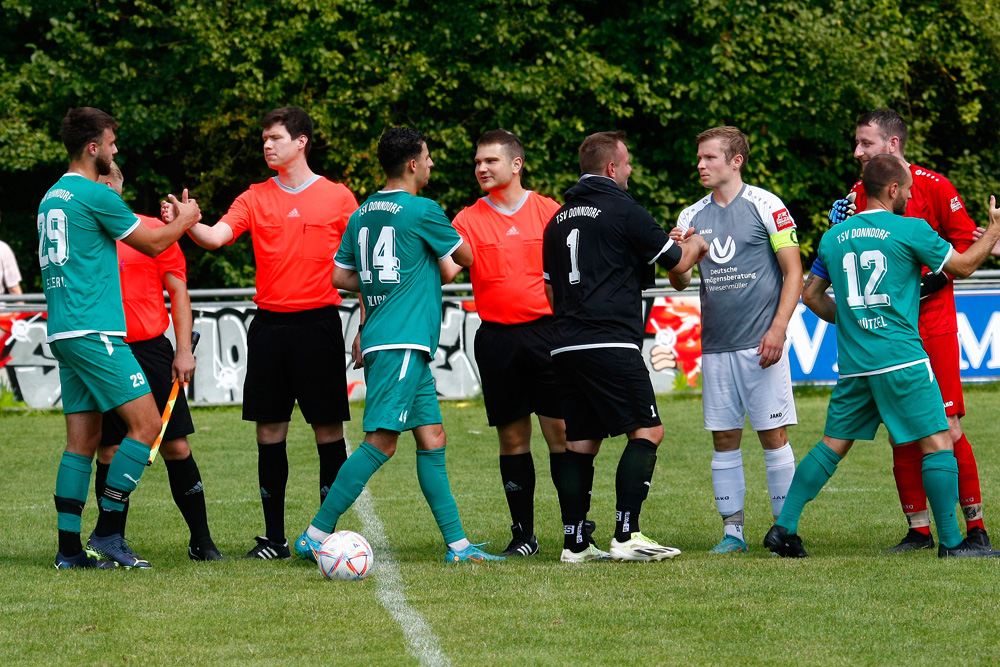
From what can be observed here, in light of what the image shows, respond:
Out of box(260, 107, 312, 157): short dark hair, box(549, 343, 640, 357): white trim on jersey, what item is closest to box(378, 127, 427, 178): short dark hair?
box(260, 107, 312, 157): short dark hair

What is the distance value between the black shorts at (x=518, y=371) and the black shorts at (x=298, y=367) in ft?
2.70

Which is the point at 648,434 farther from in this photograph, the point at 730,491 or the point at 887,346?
the point at 887,346

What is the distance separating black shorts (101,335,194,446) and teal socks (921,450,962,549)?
397 cm

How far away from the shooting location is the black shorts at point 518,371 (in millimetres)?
6871

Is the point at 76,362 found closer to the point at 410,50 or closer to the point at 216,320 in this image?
the point at 216,320

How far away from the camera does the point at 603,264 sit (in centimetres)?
630

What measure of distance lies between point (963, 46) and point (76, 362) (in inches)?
886

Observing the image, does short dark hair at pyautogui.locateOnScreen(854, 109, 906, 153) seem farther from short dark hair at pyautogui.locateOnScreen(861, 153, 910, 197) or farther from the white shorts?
the white shorts

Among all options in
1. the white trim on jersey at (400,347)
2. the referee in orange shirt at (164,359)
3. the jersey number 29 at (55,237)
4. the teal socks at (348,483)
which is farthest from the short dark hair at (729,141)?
the jersey number 29 at (55,237)

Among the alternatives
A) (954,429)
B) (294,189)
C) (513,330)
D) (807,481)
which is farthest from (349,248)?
(954,429)

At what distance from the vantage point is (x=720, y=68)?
2180 centimetres

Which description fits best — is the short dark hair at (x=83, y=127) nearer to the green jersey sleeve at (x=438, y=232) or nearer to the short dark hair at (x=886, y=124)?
the green jersey sleeve at (x=438, y=232)

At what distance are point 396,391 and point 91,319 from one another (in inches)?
62.9

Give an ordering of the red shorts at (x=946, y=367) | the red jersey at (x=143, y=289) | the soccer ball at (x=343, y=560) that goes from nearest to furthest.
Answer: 1. the soccer ball at (x=343, y=560)
2. the red shorts at (x=946, y=367)
3. the red jersey at (x=143, y=289)
